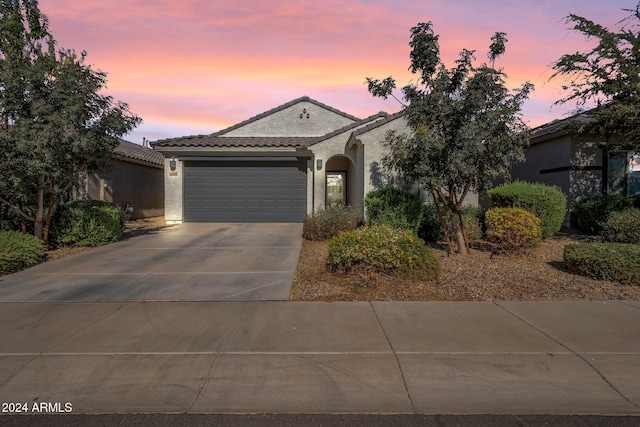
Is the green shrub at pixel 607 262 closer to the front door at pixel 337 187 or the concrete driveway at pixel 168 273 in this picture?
the concrete driveway at pixel 168 273

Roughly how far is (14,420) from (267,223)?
1416 centimetres

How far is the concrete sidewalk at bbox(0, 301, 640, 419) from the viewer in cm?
362

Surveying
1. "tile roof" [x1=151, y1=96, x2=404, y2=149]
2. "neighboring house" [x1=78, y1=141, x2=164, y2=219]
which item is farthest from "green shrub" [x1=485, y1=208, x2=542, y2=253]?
"neighboring house" [x1=78, y1=141, x2=164, y2=219]

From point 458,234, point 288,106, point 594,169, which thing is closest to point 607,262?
point 458,234

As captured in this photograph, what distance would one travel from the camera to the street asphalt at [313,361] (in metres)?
3.47

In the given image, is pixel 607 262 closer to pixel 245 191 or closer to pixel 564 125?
A: pixel 564 125

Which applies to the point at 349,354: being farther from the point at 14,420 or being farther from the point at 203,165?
the point at 203,165

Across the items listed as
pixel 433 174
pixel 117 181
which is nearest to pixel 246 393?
pixel 433 174

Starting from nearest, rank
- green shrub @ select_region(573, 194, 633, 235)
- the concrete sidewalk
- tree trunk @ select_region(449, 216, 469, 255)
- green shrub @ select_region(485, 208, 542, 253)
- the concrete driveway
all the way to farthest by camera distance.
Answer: the concrete sidewalk
the concrete driveway
green shrub @ select_region(485, 208, 542, 253)
tree trunk @ select_region(449, 216, 469, 255)
green shrub @ select_region(573, 194, 633, 235)

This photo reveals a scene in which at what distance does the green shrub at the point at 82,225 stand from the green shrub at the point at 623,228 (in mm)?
12715

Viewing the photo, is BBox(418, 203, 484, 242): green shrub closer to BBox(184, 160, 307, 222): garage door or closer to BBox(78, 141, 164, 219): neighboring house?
BBox(184, 160, 307, 222): garage door

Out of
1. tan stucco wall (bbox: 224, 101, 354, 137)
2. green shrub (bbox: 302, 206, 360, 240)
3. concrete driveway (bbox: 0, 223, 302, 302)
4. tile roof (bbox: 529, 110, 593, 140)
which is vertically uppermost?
tan stucco wall (bbox: 224, 101, 354, 137)

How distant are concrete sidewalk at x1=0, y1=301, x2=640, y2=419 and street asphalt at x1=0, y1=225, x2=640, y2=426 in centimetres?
2

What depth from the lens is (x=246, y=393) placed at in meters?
3.73
